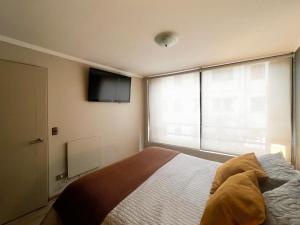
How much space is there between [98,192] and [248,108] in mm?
2677

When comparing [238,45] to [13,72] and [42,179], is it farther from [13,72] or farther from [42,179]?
[42,179]

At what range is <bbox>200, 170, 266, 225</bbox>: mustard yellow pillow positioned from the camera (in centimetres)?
89

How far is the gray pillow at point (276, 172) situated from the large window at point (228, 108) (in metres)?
1.16

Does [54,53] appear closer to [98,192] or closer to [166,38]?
[166,38]

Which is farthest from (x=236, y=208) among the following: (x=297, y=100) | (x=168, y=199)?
(x=297, y=100)

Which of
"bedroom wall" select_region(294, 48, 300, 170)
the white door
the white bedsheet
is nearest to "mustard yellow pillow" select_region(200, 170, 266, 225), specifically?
the white bedsheet

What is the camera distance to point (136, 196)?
141cm

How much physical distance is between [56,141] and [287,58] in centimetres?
376

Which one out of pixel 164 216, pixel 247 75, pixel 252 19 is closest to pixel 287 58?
pixel 247 75

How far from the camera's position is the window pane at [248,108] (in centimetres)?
258

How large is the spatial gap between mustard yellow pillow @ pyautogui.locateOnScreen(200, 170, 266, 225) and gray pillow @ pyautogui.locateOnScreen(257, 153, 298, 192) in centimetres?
43

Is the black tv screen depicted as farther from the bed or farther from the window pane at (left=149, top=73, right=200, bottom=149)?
the bed

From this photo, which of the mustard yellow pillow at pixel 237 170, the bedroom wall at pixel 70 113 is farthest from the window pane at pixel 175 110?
the mustard yellow pillow at pixel 237 170

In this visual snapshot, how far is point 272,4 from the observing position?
139 cm
